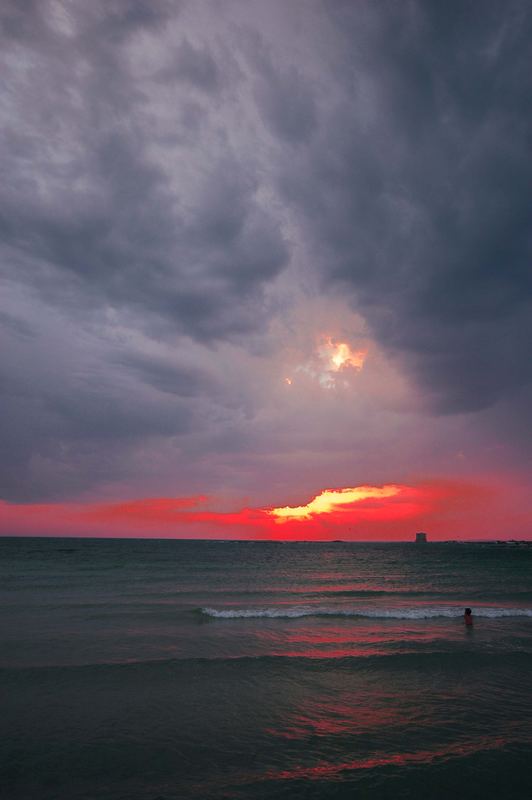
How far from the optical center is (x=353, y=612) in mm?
28188

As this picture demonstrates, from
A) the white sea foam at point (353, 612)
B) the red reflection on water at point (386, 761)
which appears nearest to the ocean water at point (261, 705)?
the red reflection on water at point (386, 761)

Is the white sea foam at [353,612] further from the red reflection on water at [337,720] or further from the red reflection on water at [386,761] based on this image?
the red reflection on water at [386,761]

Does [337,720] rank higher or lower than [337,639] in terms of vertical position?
higher

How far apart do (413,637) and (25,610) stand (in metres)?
22.5

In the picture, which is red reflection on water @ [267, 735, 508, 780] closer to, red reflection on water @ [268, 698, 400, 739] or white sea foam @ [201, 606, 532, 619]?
red reflection on water @ [268, 698, 400, 739]

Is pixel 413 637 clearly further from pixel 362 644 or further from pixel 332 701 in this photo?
pixel 332 701

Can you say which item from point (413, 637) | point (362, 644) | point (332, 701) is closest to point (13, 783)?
point (332, 701)

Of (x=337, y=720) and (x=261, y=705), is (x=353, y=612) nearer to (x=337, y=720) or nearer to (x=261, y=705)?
(x=261, y=705)

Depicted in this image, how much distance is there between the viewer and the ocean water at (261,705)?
9.20m

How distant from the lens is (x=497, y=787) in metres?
8.97

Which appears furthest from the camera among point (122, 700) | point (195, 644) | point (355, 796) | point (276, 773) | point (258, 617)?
point (258, 617)

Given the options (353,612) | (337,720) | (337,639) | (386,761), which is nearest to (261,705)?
(337,720)

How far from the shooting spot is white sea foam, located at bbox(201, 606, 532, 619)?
87.9 ft

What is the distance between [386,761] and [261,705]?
14.3 ft
